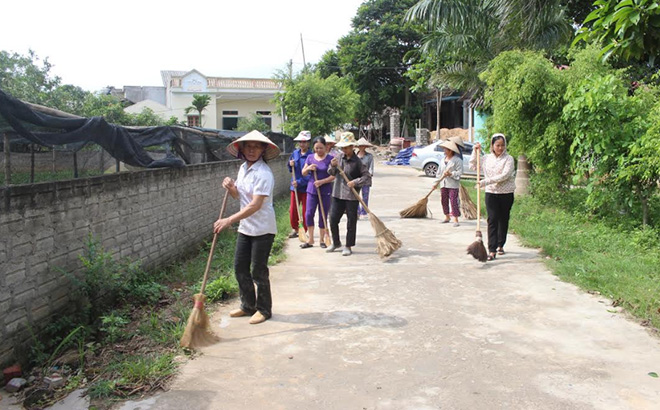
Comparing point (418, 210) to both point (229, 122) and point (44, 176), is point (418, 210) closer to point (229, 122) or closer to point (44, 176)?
point (44, 176)

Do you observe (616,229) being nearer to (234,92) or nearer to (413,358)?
(413,358)

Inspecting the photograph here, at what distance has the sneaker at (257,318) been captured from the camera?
16.3 ft

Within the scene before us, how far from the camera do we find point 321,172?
8.27 m

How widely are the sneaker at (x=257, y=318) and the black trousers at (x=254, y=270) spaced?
0.04 meters

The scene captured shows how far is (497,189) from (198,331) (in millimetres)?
4669

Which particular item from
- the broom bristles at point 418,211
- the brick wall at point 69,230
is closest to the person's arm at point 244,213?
the brick wall at point 69,230

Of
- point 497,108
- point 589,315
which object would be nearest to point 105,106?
point 497,108

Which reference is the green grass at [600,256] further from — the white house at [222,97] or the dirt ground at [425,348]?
the white house at [222,97]

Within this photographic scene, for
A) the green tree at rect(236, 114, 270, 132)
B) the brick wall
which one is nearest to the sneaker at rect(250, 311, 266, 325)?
the brick wall

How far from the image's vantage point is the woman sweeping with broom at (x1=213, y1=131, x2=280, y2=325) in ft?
15.9

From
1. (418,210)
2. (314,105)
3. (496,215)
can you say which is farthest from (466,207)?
(314,105)

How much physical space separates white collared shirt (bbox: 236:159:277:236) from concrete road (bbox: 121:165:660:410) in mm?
862

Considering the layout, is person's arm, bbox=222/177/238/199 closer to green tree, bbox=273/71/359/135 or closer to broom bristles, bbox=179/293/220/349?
broom bristles, bbox=179/293/220/349

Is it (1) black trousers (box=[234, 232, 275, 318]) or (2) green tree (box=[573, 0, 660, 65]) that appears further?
(1) black trousers (box=[234, 232, 275, 318])
